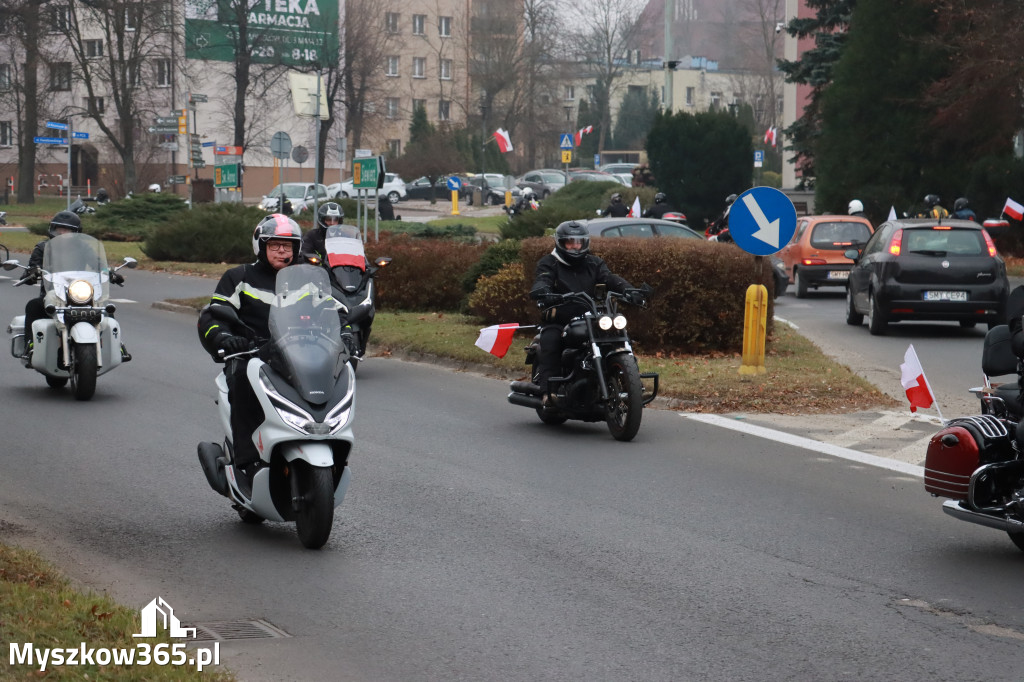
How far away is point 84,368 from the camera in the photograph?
13211 mm

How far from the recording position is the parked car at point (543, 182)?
6975 centimetres

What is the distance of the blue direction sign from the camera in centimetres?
1367

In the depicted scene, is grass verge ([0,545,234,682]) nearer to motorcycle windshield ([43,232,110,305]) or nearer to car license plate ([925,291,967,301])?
motorcycle windshield ([43,232,110,305])

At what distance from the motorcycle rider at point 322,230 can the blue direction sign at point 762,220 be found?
14.0 feet

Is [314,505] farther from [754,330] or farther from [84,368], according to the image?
[754,330]

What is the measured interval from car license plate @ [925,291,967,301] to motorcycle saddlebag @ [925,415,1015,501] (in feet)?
41.4

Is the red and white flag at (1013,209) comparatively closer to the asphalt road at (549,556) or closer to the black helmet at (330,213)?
the black helmet at (330,213)

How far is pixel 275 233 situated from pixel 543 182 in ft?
211

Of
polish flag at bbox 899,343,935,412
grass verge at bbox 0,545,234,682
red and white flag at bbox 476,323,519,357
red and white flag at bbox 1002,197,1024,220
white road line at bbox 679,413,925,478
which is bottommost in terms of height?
white road line at bbox 679,413,925,478

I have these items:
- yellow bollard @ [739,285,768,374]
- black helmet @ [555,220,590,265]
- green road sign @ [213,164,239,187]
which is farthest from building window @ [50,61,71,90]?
black helmet @ [555,220,590,265]

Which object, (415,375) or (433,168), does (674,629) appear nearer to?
(415,375)

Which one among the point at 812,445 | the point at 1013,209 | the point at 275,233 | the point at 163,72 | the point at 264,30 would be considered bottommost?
the point at 812,445

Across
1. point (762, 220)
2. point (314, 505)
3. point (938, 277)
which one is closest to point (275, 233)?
point (314, 505)

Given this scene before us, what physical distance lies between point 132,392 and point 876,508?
7802 millimetres
